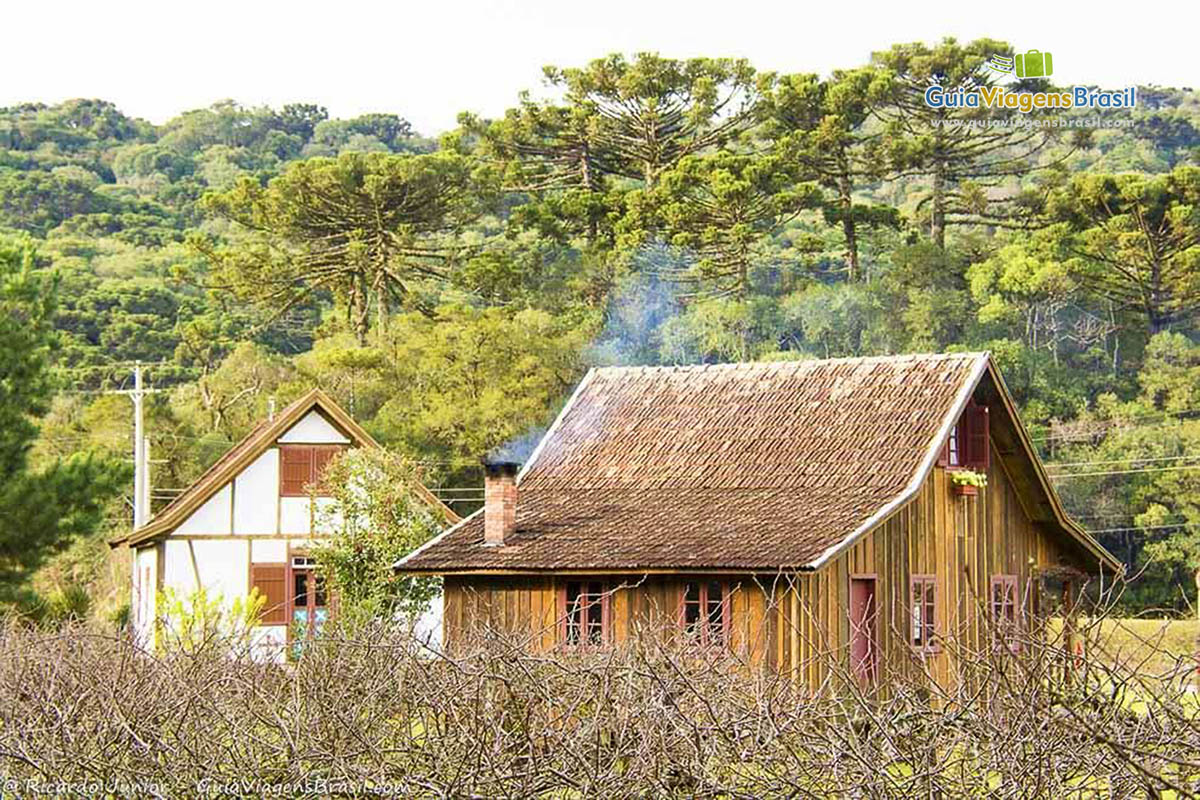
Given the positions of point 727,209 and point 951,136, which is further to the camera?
point 951,136

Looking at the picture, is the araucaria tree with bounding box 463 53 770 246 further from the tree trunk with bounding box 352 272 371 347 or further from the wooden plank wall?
the wooden plank wall

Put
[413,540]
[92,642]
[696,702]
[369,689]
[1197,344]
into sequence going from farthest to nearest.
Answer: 1. [1197,344]
2. [413,540]
3. [92,642]
4. [369,689]
5. [696,702]

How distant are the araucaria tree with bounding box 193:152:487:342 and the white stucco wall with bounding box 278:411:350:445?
33.8 metres

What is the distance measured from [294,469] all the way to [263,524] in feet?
3.69

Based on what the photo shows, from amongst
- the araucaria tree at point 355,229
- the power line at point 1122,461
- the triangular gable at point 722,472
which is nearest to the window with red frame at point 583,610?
the triangular gable at point 722,472

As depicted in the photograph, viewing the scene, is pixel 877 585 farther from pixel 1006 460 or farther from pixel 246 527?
pixel 246 527

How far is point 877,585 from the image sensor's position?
26.4 metres

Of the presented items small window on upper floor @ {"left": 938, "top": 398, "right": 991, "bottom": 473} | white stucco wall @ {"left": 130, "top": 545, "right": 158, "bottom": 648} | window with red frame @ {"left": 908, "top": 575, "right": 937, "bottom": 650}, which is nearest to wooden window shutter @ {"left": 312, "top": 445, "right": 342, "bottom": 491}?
white stucco wall @ {"left": 130, "top": 545, "right": 158, "bottom": 648}

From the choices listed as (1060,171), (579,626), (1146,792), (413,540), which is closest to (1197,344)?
(1060,171)

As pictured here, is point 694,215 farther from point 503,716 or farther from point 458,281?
point 503,716

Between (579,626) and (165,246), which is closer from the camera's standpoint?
(579,626)

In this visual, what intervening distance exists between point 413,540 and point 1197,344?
38.5 m

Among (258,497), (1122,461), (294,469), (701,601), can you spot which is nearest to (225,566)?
(258,497)

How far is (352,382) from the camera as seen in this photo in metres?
59.1
